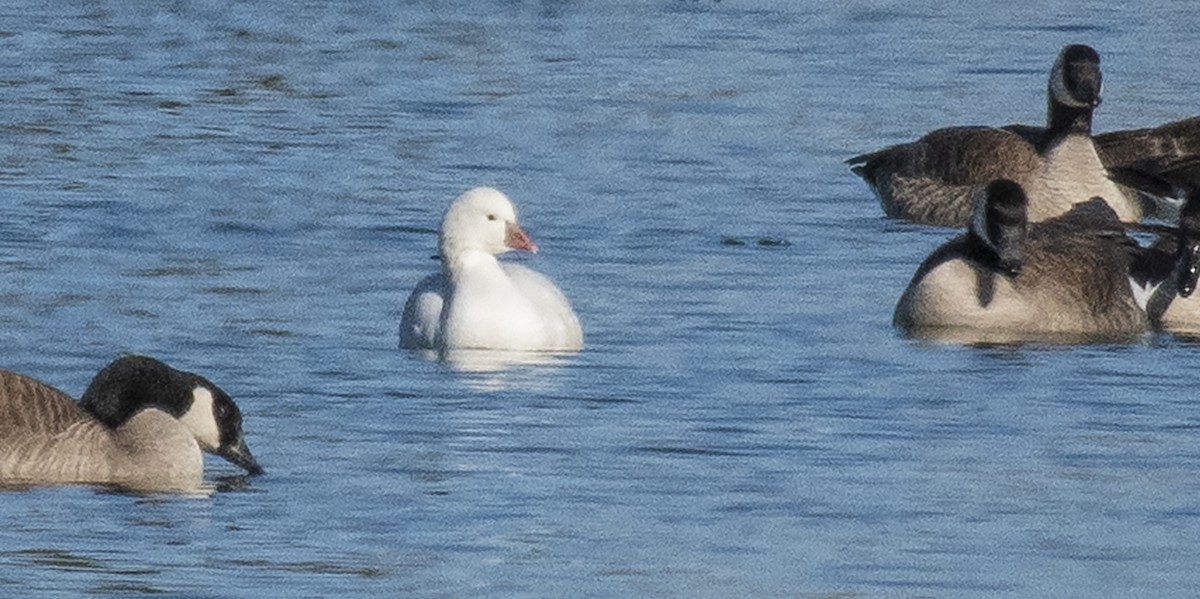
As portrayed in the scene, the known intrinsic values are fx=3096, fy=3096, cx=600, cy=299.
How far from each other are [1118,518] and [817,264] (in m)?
6.17

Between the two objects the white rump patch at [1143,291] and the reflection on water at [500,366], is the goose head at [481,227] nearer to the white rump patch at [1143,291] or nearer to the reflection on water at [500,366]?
the reflection on water at [500,366]

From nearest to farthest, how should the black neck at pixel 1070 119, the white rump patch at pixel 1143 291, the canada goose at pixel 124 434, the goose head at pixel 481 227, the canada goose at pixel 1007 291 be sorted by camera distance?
the canada goose at pixel 124 434, the goose head at pixel 481 227, the canada goose at pixel 1007 291, the white rump patch at pixel 1143 291, the black neck at pixel 1070 119

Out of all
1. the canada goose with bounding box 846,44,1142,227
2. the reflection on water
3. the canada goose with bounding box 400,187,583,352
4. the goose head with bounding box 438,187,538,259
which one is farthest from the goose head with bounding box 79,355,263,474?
the canada goose with bounding box 846,44,1142,227

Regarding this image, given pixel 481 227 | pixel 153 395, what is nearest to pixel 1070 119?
pixel 481 227

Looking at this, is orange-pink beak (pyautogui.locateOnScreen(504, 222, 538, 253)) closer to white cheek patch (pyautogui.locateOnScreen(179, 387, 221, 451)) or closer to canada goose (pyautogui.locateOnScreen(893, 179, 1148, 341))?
canada goose (pyautogui.locateOnScreen(893, 179, 1148, 341))

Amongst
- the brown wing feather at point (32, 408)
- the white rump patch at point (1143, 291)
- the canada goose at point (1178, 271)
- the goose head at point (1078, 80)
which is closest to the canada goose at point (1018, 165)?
the goose head at point (1078, 80)

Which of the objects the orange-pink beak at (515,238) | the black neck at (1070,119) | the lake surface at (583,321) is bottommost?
the lake surface at (583,321)

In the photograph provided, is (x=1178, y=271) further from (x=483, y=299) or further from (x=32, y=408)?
(x=32, y=408)

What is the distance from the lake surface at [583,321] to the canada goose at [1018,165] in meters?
0.38

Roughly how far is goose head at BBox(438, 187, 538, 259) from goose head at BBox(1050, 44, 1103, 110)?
586cm

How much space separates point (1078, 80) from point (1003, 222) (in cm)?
416

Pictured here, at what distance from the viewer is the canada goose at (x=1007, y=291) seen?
49.8 feet

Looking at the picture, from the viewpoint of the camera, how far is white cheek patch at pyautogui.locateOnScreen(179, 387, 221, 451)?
11.4 metres

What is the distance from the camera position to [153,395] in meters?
11.6
